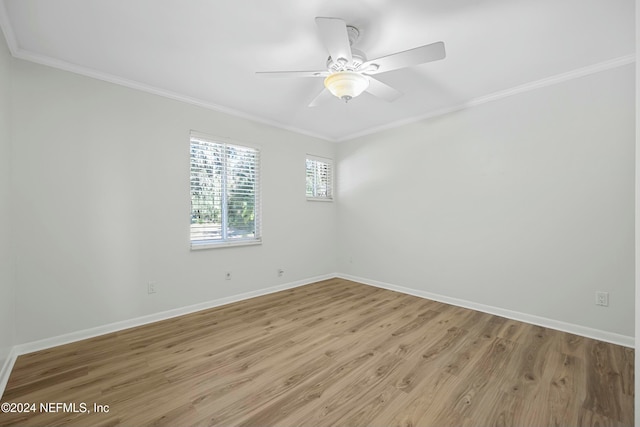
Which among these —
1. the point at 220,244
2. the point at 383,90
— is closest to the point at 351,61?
the point at 383,90

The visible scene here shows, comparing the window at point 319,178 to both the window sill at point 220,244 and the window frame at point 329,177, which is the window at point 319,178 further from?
the window sill at point 220,244

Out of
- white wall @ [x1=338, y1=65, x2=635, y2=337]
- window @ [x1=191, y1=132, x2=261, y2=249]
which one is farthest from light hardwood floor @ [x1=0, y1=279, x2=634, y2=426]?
window @ [x1=191, y1=132, x2=261, y2=249]

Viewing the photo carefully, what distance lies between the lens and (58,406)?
5.40ft

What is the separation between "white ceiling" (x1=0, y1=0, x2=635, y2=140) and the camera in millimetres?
1795

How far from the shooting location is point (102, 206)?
2.64 meters

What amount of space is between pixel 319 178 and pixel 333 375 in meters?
3.39

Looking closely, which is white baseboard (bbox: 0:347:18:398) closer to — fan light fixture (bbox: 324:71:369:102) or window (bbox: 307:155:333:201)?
fan light fixture (bbox: 324:71:369:102)

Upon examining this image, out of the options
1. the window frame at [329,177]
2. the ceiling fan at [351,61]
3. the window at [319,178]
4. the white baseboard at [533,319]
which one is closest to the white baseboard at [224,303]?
the white baseboard at [533,319]

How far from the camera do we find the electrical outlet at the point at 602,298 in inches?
96.7

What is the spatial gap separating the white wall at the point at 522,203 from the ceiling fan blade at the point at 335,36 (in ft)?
7.39

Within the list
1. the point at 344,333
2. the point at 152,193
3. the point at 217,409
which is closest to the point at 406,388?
the point at 344,333

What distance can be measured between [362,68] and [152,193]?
2508 millimetres

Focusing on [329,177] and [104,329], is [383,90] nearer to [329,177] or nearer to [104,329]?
[329,177]

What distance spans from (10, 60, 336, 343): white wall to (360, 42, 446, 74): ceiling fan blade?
2.24 m
